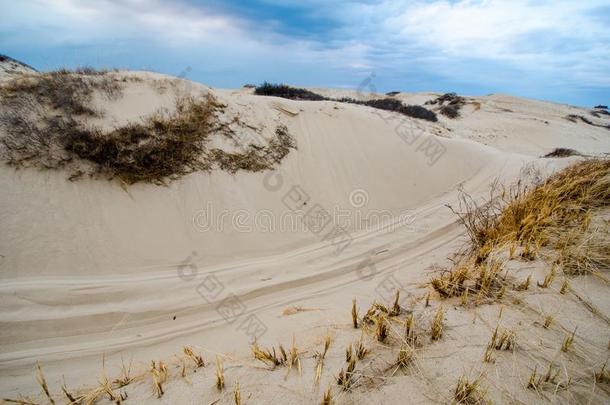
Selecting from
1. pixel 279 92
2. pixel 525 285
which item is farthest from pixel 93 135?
pixel 279 92

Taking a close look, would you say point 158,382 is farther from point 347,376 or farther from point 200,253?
point 200,253

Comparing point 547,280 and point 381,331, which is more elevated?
point 547,280

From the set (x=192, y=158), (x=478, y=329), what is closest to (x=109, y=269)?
(x=192, y=158)

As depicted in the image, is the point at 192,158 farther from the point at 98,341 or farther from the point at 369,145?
the point at 369,145

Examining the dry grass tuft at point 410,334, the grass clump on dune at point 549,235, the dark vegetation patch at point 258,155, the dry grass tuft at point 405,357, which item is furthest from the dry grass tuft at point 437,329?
the dark vegetation patch at point 258,155

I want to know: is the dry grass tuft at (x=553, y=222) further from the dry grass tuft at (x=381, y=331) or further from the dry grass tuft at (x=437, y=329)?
the dry grass tuft at (x=381, y=331)

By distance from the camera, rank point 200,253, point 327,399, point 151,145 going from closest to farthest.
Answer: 1. point 327,399
2. point 200,253
3. point 151,145

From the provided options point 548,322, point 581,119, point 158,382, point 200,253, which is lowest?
point 200,253

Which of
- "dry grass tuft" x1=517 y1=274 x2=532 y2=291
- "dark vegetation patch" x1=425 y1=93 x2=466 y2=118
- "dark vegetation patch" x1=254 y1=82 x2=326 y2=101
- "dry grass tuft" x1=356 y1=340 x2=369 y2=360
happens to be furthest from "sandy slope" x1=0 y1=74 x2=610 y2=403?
"dark vegetation patch" x1=425 y1=93 x2=466 y2=118
